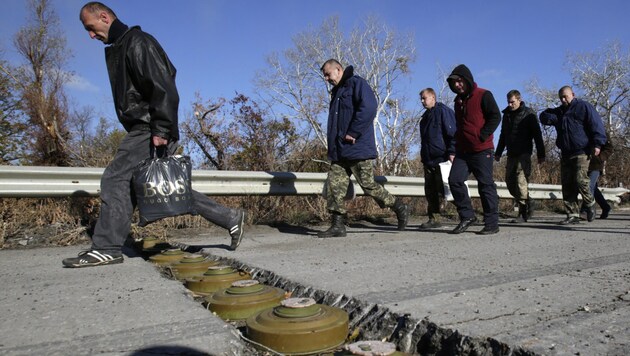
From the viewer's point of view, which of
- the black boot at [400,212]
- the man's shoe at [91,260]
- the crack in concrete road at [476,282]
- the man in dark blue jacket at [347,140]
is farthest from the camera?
the black boot at [400,212]

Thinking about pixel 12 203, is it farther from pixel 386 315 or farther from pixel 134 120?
pixel 386 315

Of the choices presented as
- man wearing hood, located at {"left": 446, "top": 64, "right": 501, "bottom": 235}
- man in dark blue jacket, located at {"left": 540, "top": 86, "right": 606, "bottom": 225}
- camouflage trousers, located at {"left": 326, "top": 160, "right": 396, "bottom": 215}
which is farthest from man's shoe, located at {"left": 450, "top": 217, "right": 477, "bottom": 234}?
man in dark blue jacket, located at {"left": 540, "top": 86, "right": 606, "bottom": 225}

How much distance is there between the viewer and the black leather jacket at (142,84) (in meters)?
3.34

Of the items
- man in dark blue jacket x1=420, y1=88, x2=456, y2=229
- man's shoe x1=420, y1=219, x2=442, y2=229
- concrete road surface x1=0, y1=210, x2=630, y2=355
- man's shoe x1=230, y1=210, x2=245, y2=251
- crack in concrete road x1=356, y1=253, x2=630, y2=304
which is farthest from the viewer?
man in dark blue jacket x1=420, y1=88, x2=456, y2=229

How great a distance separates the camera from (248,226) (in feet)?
19.2

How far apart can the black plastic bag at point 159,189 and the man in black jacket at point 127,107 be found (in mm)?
130

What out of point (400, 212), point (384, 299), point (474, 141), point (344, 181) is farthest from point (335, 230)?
point (384, 299)

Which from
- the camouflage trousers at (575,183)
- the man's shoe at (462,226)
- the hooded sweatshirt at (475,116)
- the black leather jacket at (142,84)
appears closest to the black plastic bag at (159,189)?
the black leather jacket at (142,84)

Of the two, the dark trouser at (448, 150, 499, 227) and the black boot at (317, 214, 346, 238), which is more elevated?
the dark trouser at (448, 150, 499, 227)

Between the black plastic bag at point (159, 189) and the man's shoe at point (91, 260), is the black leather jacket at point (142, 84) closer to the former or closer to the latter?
the black plastic bag at point (159, 189)

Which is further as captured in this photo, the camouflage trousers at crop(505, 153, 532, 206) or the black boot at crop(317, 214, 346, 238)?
the camouflage trousers at crop(505, 153, 532, 206)

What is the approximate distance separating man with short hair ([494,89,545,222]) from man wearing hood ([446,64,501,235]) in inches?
83.4

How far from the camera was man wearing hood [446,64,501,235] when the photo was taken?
5129 mm

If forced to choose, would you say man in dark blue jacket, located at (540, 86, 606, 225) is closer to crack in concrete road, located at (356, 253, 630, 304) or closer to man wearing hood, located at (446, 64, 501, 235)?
man wearing hood, located at (446, 64, 501, 235)
